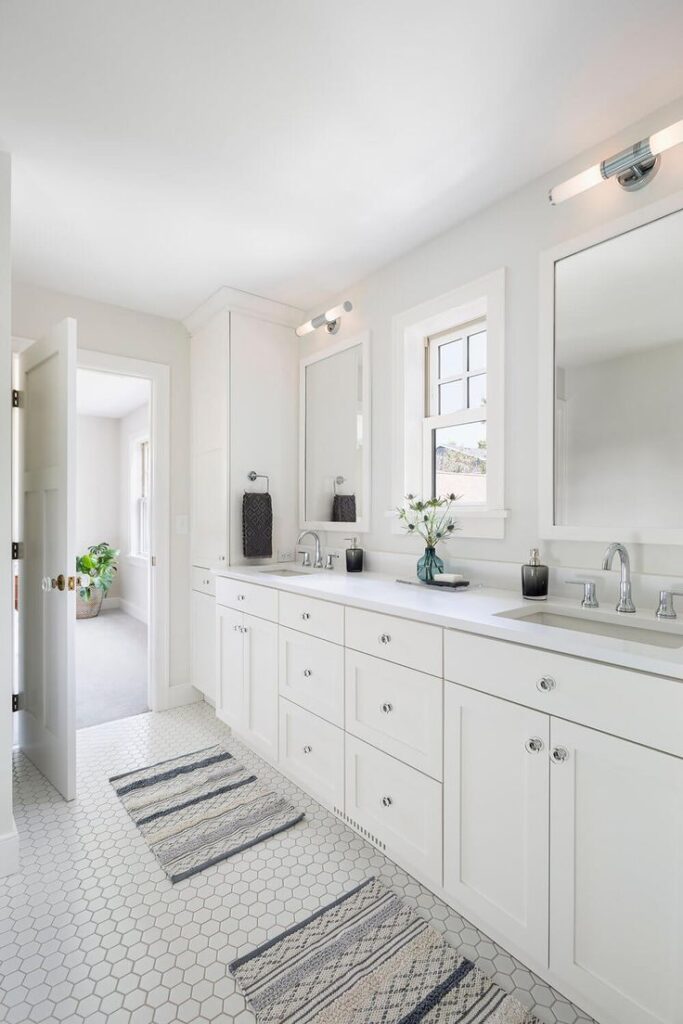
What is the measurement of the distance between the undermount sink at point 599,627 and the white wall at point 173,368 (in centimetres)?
237

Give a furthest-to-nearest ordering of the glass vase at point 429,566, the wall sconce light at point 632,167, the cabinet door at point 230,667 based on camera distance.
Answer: the cabinet door at point 230,667 → the glass vase at point 429,566 → the wall sconce light at point 632,167

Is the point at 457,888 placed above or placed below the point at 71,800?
above

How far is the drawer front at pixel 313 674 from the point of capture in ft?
6.39

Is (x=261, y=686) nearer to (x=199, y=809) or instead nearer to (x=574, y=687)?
(x=199, y=809)

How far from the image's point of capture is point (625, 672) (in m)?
1.11

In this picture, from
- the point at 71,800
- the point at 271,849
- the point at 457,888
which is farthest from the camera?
the point at 71,800

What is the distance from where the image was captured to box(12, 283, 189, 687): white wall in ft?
10.0

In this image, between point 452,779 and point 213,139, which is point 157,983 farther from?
point 213,139

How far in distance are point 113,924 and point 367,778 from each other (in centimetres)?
90

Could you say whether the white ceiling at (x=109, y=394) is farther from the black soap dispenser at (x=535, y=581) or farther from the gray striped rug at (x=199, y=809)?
the black soap dispenser at (x=535, y=581)

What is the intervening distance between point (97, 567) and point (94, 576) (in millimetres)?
113

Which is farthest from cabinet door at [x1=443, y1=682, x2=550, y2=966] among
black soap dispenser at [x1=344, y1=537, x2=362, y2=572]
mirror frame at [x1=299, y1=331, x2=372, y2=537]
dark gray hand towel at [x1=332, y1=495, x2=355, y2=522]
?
dark gray hand towel at [x1=332, y1=495, x2=355, y2=522]

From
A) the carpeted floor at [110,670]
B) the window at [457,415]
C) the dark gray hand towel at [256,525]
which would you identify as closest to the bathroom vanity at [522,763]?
the window at [457,415]

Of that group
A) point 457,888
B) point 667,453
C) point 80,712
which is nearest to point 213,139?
point 667,453
